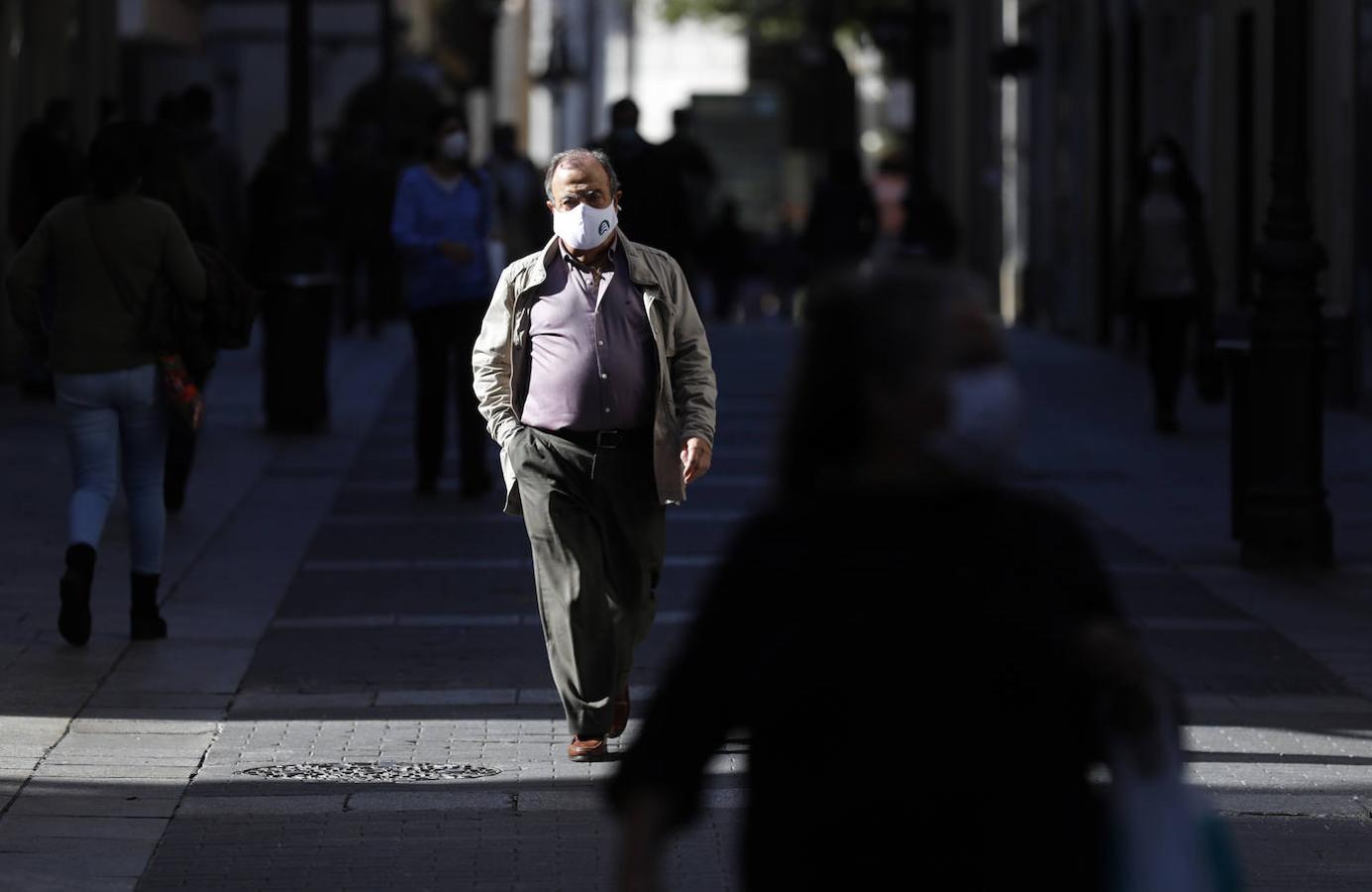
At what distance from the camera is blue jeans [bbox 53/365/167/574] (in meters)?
8.87

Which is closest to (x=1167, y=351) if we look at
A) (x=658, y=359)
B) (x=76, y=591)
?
(x=76, y=591)

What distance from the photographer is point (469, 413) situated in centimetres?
1355

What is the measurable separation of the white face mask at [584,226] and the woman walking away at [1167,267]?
10.5 meters

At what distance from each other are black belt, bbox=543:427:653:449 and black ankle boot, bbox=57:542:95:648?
2329 mm

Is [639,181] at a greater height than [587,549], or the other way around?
[639,181]

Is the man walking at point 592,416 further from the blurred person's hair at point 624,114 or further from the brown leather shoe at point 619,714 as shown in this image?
the blurred person's hair at point 624,114

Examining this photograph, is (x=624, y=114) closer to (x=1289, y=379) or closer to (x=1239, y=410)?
(x=1239, y=410)

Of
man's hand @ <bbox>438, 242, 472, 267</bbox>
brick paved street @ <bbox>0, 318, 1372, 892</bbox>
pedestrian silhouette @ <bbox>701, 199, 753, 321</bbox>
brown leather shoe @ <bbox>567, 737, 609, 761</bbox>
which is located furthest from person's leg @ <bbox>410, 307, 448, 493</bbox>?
pedestrian silhouette @ <bbox>701, 199, 753, 321</bbox>

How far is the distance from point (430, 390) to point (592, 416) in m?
6.68

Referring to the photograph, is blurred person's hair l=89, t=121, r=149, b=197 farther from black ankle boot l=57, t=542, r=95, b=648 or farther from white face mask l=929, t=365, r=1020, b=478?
white face mask l=929, t=365, r=1020, b=478

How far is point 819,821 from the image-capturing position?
2996 millimetres

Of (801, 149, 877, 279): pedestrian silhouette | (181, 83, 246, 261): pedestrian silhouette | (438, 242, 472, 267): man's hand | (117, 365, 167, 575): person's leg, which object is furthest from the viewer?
(801, 149, 877, 279): pedestrian silhouette

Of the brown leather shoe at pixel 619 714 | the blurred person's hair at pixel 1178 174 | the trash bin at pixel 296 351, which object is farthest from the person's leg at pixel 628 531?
the blurred person's hair at pixel 1178 174

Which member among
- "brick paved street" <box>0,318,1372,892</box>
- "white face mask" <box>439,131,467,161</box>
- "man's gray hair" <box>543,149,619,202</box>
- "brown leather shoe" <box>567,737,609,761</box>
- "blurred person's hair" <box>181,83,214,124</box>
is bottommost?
"brick paved street" <box>0,318,1372,892</box>
